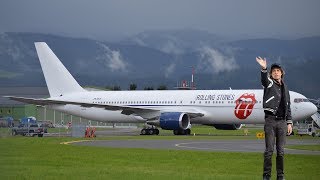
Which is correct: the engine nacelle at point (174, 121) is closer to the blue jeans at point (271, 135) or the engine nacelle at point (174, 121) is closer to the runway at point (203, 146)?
the runway at point (203, 146)

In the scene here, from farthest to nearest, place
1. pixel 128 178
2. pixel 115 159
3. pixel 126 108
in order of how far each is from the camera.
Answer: pixel 126 108
pixel 115 159
pixel 128 178

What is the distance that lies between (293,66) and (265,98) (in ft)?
531

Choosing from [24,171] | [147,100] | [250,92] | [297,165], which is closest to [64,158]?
[24,171]

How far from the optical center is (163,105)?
6262 centimetres

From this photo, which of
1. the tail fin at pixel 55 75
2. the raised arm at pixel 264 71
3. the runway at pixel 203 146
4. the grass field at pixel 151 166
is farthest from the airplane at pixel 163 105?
the raised arm at pixel 264 71

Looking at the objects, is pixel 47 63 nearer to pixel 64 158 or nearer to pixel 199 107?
pixel 199 107

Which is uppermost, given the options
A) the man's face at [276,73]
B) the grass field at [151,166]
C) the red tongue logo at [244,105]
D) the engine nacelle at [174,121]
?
the red tongue logo at [244,105]

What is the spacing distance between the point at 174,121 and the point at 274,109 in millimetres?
43081

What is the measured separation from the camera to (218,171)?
1903cm

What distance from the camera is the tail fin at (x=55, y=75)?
7038cm

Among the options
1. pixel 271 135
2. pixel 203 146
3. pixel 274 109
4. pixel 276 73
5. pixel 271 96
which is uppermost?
pixel 276 73

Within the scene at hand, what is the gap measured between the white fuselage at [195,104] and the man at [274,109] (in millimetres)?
40953

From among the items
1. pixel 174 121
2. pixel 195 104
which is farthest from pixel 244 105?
pixel 174 121

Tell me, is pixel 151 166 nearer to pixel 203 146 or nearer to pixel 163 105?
pixel 203 146
